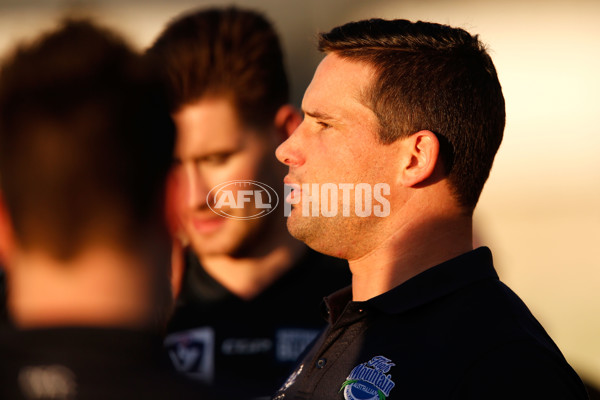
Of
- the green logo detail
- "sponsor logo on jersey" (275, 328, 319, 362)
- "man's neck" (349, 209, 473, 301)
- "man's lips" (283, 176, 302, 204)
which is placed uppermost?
"man's lips" (283, 176, 302, 204)

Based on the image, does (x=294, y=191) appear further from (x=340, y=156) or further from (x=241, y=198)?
(x=241, y=198)

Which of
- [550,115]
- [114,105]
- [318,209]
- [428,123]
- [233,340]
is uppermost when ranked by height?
[114,105]

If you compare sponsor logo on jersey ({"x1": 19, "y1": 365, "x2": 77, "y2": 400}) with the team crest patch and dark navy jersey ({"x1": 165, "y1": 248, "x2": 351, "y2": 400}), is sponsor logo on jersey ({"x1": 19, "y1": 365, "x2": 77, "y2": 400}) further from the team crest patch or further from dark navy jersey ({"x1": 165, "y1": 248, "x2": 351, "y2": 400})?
dark navy jersey ({"x1": 165, "y1": 248, "x2": 351, "y2": 400})

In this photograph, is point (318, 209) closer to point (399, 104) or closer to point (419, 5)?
point (399, 104)

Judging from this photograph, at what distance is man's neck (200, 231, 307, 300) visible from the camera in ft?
9.55

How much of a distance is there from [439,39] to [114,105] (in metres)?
0.70

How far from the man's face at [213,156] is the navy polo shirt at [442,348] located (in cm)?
127

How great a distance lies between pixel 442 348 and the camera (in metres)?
1.33

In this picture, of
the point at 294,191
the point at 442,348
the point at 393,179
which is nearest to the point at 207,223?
the point at 294,191

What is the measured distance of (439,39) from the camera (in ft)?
5.30

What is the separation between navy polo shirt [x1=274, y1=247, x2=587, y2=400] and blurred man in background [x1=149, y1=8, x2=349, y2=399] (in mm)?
1216

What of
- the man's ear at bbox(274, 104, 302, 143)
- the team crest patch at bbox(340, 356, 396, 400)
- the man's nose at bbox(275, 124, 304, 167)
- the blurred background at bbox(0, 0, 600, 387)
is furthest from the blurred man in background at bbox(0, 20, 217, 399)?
the blurred background at bbox(0, 0, 600, 387)

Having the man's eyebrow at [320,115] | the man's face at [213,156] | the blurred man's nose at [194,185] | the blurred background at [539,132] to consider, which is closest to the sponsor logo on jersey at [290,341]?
the man's face at [213,156]

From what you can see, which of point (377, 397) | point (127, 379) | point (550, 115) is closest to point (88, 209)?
point (127, 379)
